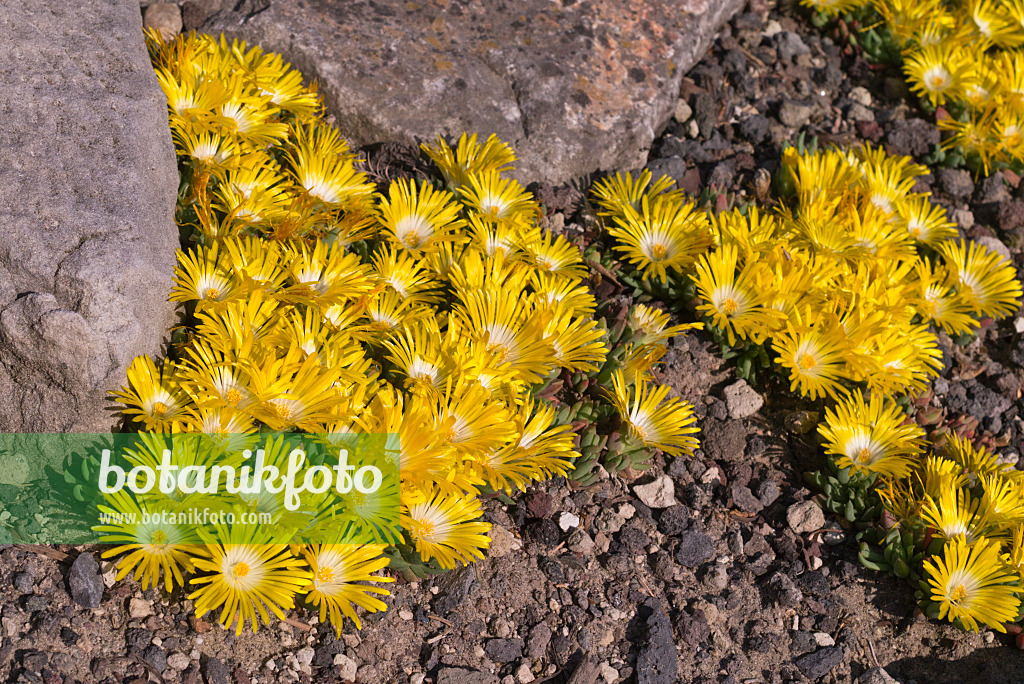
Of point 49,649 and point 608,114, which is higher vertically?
point 608,114

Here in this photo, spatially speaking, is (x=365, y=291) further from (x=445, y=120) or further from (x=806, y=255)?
(x=806, y=255)

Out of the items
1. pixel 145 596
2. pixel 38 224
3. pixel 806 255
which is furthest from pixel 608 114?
pixel 145 596

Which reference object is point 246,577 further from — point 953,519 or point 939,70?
point 939,70

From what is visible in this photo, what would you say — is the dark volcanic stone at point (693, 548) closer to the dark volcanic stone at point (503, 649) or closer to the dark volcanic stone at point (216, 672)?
the dark volcanic stone at point (503, 649)

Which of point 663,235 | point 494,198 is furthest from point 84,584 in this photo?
point 663,235

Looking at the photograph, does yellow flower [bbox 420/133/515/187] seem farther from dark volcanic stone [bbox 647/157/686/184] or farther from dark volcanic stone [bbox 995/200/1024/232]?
dark volcanic stone [bbox 995/200/1024/232]

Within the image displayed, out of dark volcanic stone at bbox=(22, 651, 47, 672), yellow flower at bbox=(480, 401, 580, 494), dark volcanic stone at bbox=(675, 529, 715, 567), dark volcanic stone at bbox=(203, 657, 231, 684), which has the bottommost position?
dark volcanic stone at bbox=(203, 657, 231, 684)

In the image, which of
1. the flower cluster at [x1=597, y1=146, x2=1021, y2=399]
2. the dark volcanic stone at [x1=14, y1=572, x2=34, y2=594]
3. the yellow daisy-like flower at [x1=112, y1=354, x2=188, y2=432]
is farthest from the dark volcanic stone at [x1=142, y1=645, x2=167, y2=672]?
the flower cluster at [x1=597, y1=146, x2=1021, y2=399]
